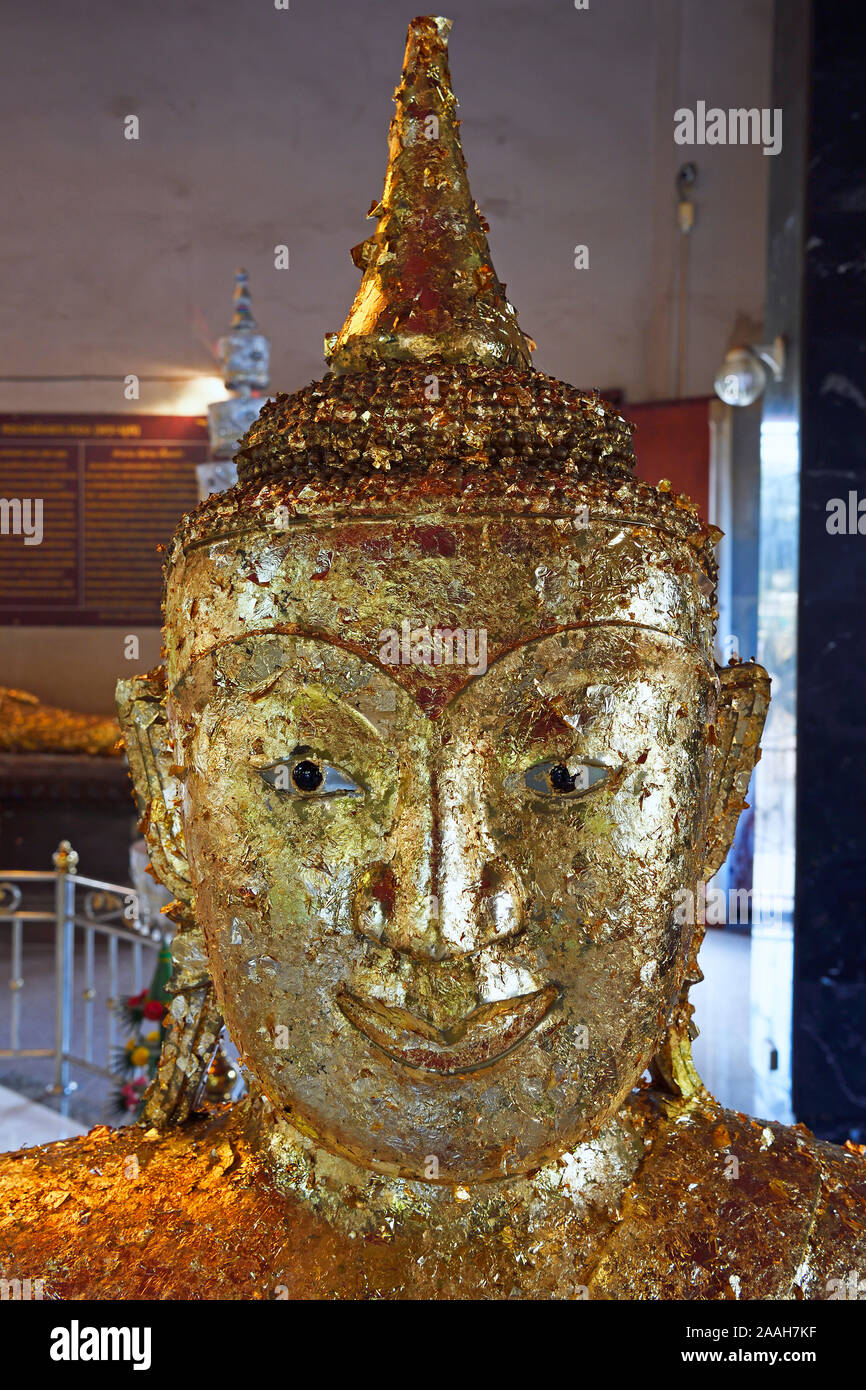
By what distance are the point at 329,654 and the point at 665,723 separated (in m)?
0.44

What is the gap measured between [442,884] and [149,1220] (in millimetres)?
636

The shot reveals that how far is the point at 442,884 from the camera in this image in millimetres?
1354

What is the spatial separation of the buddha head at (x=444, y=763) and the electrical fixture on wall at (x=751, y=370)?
8.44ft

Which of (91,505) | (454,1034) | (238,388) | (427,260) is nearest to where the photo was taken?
(454,1034)

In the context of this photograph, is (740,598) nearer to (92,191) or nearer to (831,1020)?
(831,1020)

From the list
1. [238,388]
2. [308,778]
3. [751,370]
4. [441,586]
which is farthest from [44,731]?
[441,586]

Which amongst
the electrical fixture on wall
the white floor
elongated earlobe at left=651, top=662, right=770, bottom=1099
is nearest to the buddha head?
elongated earlobe at left=651, top=662, right=770, bottom=1099

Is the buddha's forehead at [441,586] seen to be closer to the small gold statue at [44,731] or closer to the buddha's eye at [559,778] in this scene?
the buddha's eye at [559,778]

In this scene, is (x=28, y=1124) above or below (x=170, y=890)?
below

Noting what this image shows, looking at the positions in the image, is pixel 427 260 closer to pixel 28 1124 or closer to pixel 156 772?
pixel 156 772

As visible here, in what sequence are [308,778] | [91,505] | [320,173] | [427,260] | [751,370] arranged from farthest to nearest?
[91,505] < [320,173] < [751,370] < [427,260] < [308,778]

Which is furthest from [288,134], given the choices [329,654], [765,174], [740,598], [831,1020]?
[329,654]

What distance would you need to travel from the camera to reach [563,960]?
1.41 metres

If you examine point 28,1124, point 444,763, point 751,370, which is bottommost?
point 28,1124
